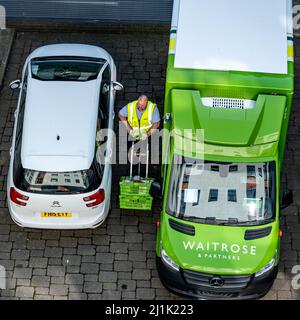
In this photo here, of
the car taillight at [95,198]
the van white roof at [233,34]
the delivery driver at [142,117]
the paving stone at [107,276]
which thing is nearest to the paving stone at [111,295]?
the paving stone at [107,276]

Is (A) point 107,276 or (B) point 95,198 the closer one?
(B) point 95,198

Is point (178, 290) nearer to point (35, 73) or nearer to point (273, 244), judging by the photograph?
point (273, 244)

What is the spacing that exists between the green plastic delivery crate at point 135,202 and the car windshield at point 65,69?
227cm

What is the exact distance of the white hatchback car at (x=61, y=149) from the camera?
1090 cm

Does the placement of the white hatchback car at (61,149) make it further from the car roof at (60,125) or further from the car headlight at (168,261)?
the car headlight at (168,261)

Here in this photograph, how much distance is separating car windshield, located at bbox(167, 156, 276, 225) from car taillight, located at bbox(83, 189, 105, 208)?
1183 mm

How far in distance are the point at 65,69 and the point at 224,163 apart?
3.56 m

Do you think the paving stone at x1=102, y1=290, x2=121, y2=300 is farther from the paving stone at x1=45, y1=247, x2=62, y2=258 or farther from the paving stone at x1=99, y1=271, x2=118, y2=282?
the paving stone at x1=45, y1=247, x2=62, y2=258

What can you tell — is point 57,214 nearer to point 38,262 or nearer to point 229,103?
point 38,262

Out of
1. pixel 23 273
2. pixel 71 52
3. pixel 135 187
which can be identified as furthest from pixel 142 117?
pixel 23 273

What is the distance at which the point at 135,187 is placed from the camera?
1153cm

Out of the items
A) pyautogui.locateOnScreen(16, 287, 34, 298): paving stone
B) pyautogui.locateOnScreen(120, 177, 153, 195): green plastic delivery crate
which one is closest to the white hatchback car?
pyautogui.locateOnScreen(120, 177, 153, 195): green plastic delivery crate

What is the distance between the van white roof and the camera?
37.0 feet

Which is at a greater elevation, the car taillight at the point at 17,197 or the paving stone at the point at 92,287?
the car taillight at the point at 17,197
